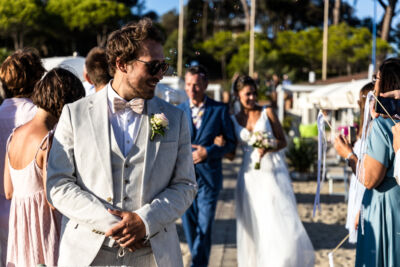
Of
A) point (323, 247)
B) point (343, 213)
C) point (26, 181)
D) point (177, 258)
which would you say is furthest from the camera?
point (343, 213)

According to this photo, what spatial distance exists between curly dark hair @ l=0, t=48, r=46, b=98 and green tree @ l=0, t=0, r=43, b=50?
33992mm

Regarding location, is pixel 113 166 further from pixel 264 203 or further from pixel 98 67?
pixel 264 203

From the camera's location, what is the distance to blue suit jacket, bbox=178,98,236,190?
215 inches

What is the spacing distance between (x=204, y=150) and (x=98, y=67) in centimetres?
160

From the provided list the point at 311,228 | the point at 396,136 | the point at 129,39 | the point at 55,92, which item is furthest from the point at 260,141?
the point at 129,39

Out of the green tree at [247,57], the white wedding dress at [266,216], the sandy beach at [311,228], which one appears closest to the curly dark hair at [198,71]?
the white wedding dress at [266,216]

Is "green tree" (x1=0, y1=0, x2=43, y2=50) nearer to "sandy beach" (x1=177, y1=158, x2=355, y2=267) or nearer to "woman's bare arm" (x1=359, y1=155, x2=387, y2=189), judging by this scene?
"sandy beach" (x1=177, y1=158, x2=355, y2=267)

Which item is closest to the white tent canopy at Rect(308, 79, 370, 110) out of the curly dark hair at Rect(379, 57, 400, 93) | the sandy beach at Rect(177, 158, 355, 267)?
the sandy beach at Rect(177, 158, 355, 267)

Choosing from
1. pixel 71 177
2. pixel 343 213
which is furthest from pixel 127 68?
pixel 343 213

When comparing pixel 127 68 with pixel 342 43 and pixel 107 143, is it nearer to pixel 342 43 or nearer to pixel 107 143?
pixel 107 143

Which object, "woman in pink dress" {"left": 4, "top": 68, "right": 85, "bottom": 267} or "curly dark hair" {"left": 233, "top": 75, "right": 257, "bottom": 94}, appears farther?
"curly dark hair" {"left": 233, "top": 75, "right": 257, "bottom": 94}

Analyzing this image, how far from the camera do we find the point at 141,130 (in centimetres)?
262

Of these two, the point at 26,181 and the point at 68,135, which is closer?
the point at 68,135

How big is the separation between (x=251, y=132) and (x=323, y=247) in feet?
7.44
